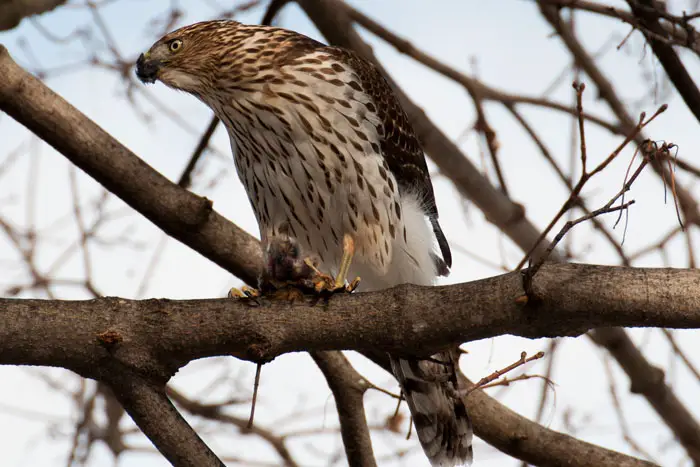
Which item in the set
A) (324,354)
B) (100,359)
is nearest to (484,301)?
(100,359)

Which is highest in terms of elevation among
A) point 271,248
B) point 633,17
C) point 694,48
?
point 633,17

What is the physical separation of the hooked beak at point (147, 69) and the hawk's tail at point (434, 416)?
71.8 inches

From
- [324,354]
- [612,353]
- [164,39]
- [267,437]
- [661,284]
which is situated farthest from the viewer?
[267,437]

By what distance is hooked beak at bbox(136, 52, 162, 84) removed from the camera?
4570mm

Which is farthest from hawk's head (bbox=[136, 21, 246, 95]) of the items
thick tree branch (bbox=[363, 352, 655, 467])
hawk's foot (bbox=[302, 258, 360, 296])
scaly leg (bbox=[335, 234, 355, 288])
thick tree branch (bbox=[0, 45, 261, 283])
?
thick tree branch (bbox=[363, 352, 655, 467])

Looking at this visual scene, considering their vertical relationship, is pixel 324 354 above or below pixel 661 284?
above

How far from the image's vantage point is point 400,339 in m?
3.09

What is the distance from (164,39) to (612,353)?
289cm

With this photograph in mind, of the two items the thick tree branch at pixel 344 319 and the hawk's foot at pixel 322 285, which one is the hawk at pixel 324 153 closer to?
the hawk's foot at pixel 322 285

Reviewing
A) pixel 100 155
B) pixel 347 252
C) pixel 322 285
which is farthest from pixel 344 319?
pixel 100 155

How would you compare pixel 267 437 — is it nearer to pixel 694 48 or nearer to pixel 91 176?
pixel 91 176

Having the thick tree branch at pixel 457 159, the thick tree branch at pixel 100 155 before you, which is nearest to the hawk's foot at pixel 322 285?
the thick tree branch at pixel 100 155

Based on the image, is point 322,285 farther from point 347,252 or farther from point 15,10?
point 15,10

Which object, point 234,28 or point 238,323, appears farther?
point 234,28
